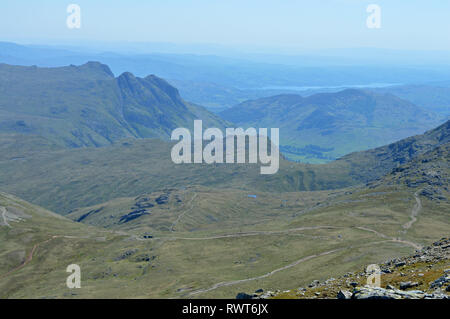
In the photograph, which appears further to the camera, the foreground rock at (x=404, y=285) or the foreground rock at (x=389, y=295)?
the foreground rock at (x=404, y=285)

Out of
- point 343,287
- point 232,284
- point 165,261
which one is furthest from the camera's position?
point 165,261

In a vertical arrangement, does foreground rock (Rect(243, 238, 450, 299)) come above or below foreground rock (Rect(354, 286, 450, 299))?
below

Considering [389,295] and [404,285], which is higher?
[389,295]

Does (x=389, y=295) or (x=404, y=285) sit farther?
(x=404, y=285)

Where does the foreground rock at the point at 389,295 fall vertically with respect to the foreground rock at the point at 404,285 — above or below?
above

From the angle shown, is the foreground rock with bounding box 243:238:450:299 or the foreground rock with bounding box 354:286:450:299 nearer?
the foreground rock with bounding box 354:286:450:299
